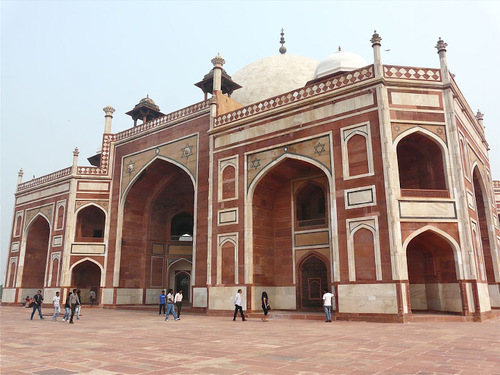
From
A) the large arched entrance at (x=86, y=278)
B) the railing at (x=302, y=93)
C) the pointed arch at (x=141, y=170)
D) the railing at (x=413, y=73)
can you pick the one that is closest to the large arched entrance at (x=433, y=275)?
the railing at (x=413, y=73)

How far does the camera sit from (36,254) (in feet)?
86.3

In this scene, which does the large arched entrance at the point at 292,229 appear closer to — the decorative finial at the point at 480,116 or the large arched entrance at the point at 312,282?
the large arched entrance at the point at 312,282

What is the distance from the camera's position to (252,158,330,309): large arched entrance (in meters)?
15.6

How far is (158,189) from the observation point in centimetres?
2227

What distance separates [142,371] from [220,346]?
232 centimetres

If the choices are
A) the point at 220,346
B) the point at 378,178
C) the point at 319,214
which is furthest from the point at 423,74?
the point at 220,346

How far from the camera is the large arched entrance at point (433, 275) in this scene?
12.6m

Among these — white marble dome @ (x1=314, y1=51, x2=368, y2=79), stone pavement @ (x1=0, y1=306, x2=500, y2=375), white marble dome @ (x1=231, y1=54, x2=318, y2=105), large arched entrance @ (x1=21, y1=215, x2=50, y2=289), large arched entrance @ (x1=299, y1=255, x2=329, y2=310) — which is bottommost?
stone pavement @ (x1=0, y1=306, x2=500, y2=375)

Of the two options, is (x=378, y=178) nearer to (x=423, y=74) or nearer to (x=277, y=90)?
(x=423, y=74)

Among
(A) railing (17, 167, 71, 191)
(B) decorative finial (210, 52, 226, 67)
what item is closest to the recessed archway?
(B) decorative finial (210, 52, 226, 67)

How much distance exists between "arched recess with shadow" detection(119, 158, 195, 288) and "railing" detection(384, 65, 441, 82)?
1126 centimetres

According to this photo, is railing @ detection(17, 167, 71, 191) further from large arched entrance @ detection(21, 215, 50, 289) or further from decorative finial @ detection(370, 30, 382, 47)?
decorative finial @ detection(370, 30, 382, 47)

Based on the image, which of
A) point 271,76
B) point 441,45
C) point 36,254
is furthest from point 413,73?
point 36,254

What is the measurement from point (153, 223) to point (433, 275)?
14951mm
